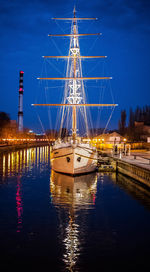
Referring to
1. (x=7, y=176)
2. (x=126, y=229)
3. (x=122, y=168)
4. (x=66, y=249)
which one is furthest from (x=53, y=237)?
(x=122, y=168)

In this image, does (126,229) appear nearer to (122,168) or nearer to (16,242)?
(16,242)

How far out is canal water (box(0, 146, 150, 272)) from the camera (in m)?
8.92

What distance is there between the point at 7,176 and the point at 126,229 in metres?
16.0

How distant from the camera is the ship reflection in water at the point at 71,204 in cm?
984

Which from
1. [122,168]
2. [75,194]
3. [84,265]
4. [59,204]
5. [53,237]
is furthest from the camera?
[122,168]

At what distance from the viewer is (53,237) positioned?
35.5 feet

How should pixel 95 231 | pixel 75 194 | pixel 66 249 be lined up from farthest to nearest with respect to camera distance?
pixel 75 194
pixel 95 231
pixel 66 249

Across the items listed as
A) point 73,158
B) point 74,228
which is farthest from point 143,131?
point 74,228

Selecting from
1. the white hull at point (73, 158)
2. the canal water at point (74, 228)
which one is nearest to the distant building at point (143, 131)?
the white hull at point (73, 158)

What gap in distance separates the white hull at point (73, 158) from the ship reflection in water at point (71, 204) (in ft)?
2.29

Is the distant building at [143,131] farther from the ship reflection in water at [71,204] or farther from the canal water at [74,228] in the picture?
the canal water at [74,228]

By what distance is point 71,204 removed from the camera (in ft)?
52.2

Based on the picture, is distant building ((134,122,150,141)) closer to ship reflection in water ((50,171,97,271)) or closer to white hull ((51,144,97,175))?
white hull ((51,144,97,175))

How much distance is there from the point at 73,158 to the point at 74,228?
14.0m
